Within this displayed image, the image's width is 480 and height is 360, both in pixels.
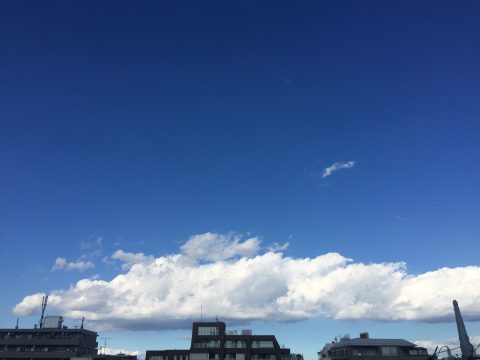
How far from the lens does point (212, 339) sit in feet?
438

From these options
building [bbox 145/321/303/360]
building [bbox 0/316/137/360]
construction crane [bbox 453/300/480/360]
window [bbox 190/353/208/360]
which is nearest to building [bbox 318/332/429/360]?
building [bbox 145/321/303/360]

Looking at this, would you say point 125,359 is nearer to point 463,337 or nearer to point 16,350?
point 16,350

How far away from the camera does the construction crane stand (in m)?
85.1

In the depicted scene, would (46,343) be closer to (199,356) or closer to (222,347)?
(199,356)

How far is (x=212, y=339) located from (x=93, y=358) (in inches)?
1609

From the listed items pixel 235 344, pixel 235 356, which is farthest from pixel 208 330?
pixel 235 356

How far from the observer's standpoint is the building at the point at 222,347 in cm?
13138

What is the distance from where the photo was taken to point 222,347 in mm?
132375

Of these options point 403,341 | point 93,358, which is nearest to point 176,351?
point 93,358

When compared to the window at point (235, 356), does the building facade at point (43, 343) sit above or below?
above

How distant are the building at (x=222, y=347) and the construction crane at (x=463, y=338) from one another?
189ft

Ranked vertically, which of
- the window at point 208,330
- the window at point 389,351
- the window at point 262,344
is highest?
the window at point 208,330

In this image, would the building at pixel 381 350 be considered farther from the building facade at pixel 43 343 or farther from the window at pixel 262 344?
the building facade at pixel 43 343

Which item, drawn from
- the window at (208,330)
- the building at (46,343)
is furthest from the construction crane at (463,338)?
the building at (46,343)
